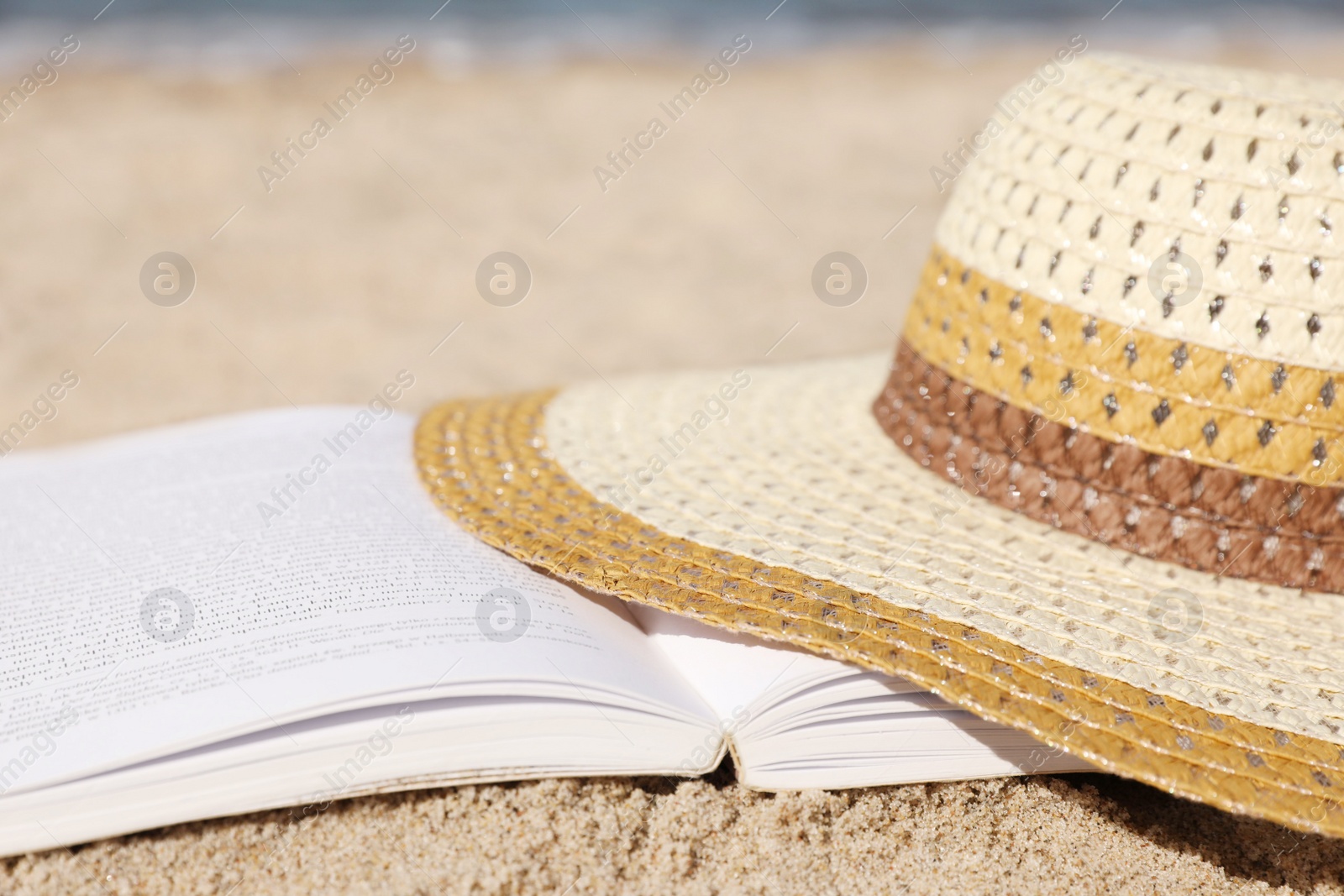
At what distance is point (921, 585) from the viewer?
1.16 meters

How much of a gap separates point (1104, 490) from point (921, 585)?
279mm

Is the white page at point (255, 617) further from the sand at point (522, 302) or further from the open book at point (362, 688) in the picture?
the sand at point (522, 302)

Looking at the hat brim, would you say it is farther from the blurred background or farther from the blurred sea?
the blurred sea

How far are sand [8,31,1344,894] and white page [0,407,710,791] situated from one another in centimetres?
16

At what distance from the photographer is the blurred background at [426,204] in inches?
113

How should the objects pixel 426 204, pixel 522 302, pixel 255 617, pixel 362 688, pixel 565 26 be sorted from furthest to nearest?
pixel 565 26
pixel 426 204
pixel 522 302
pixel 255 617
pixel 362 688

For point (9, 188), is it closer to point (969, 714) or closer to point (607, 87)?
point (607, 87)

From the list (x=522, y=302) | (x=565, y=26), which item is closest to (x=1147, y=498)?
(x=522, y=302)

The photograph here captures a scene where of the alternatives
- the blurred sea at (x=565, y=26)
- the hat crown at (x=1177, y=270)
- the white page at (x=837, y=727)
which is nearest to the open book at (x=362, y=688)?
the white page at (x=837, y=727)

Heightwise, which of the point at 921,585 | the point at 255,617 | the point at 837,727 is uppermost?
the point at 255,617

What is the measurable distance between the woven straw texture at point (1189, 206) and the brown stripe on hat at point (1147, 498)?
0.15 metres

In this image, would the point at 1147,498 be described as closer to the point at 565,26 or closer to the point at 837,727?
the point at 837,727

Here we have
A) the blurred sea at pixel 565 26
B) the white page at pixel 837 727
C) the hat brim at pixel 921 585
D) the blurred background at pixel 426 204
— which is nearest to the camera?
the hat brim at pixel 921 585

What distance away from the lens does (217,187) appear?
12.2 ft
